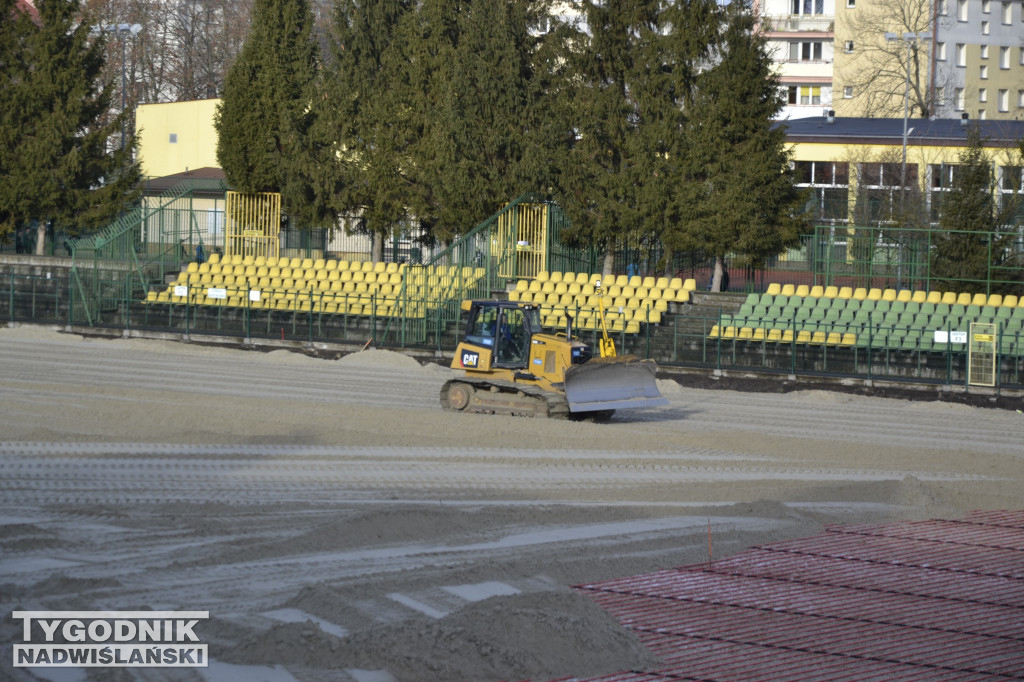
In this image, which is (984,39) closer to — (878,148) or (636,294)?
(878,148)

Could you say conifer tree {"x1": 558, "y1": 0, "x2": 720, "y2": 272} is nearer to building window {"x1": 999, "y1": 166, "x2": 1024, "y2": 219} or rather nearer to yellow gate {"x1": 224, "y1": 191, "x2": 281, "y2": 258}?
building window {"x1": 999, "y1": 166, "x2": 1024, "y2": 219}

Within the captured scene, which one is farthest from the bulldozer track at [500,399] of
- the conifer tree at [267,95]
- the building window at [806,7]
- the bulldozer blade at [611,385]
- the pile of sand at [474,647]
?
the building window at [806,7]

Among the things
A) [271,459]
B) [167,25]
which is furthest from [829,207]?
[167,25]

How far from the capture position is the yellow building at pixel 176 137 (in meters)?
51.9

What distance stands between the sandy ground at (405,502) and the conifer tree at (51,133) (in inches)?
779

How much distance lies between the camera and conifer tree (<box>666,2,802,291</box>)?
103 ft

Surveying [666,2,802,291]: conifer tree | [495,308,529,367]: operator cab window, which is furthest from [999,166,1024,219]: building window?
[495,308,529,367]: operator cab window

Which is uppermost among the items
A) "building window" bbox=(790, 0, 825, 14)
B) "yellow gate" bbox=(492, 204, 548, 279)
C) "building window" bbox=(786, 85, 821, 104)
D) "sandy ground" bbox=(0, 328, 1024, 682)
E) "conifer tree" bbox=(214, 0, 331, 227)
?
"building window" bbox=(790, 0, 825, 14)

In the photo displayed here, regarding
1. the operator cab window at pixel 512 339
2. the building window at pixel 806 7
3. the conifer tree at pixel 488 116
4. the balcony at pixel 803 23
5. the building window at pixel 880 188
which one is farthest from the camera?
the building window at pixel 806 7

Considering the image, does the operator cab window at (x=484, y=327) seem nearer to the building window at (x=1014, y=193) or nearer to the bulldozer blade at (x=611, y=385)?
the bulldozer blade at (x=611, y=385)

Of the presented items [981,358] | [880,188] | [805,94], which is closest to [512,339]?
[981,358]

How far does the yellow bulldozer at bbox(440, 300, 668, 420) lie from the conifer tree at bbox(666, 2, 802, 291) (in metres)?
11.5

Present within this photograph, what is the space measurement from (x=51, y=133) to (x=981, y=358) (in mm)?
32254

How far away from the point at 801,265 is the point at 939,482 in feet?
57.4
